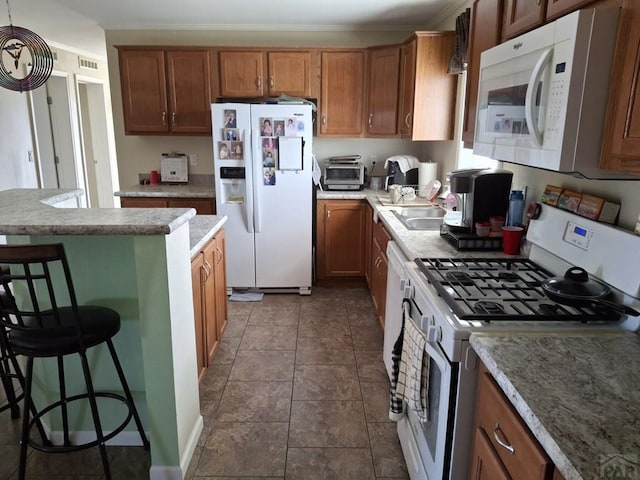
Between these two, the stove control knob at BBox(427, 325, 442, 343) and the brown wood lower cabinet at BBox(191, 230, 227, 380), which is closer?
the stove control knob at BBox(427, 325, 442, 343)

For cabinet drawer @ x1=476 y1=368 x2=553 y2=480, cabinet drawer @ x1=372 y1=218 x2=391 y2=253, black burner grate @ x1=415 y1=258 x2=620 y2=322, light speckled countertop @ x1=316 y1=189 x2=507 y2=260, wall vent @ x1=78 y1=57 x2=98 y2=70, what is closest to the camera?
cabinet drawer @ x1=476 y1=368 x2=553 y2=480

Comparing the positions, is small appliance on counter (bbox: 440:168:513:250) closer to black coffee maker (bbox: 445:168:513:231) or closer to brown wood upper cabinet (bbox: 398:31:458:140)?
black coffee maker (bbox: 445:168:513:231)

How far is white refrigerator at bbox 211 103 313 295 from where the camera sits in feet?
12.6

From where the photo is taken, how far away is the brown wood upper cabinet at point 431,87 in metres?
3.63

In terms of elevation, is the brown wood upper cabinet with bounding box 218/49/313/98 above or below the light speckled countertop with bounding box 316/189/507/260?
above

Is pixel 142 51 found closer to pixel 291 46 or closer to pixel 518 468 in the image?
pixel 291 46

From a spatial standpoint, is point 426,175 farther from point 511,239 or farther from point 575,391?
point 575,391

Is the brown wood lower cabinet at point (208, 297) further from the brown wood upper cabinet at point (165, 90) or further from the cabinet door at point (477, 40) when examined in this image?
the brown wood upper cabinet at point (165, 90)

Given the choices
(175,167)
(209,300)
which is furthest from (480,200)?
(175,167)

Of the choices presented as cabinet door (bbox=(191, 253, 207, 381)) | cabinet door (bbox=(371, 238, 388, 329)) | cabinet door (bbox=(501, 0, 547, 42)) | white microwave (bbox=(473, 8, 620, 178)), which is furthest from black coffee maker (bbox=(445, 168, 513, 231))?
cabinet door (bbox=(191, 253, 207, 381))

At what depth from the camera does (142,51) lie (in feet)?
13.8

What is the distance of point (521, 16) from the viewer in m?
1.82

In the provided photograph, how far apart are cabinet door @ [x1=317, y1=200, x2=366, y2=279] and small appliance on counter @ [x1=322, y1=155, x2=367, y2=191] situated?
0.22m

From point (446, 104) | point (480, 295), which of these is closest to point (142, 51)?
point (446, 104)
